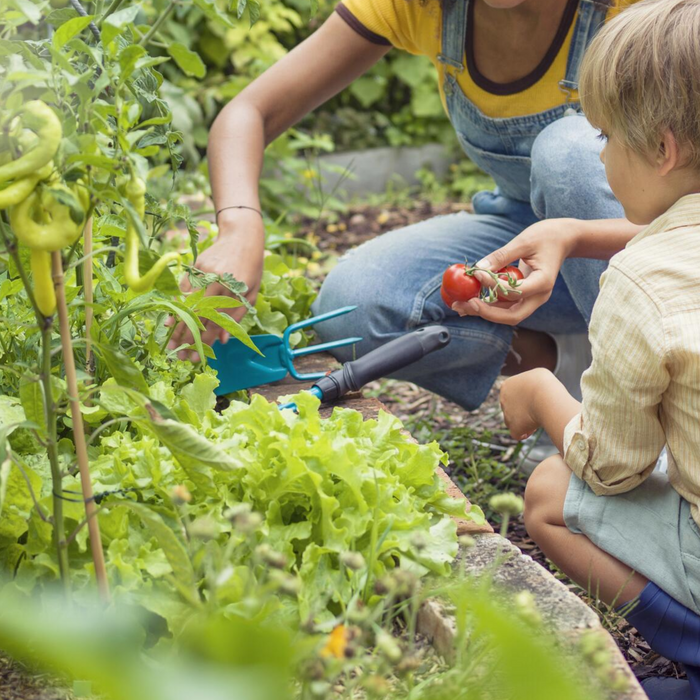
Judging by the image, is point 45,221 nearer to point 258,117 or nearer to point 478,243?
point 258,117

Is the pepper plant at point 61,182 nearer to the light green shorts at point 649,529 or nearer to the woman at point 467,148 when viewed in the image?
the light green shorts at point 649,529

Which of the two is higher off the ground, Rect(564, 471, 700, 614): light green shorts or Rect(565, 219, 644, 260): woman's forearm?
Rect(565, 219, 644, 260): woman's forearm

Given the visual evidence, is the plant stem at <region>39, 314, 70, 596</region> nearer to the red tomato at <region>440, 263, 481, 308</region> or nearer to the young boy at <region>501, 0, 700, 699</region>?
the young boy at <region>501, 0, 700, 699</region>

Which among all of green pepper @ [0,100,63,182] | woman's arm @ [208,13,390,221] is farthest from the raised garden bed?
woman's arm @ [208,13,390,221]

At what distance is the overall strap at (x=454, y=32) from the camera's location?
2.08 m

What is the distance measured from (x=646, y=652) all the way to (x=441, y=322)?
0.90 metres

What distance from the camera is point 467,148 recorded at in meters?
2.35

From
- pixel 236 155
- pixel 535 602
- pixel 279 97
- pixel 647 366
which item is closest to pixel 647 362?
pixel 647 366

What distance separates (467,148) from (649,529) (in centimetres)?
132

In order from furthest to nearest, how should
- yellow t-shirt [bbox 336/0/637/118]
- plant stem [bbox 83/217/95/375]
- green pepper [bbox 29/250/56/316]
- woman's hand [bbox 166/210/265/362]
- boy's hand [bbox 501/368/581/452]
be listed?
1. yellow t-shirt [bbox 336/0/637/118]
2. woman's hand [bbox 166/210/265/362]
3. boy's hand [bbox 501/368/581/452]
4. plant stem [bbox 83/217/95/375]
5. green pepper [bbox 29/250/56/316]

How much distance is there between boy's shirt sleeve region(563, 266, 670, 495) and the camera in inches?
47.3

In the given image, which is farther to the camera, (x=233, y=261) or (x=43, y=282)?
(x=233, y=261)

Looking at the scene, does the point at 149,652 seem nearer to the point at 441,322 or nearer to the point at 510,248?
the point at 510,248

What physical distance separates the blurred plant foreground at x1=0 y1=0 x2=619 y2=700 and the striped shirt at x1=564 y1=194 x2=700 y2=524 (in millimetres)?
280
